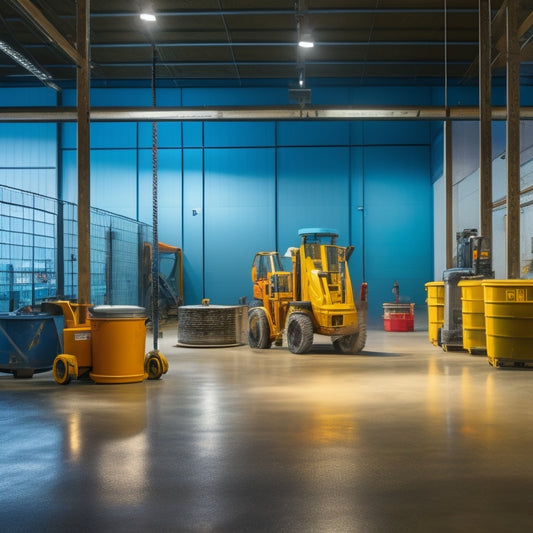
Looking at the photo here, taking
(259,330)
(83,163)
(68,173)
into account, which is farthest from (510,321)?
(68,173)

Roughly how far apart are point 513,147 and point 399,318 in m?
7.89

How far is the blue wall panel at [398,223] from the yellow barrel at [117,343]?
1348 centimetres

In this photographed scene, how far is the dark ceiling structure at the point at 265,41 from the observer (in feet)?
50.5

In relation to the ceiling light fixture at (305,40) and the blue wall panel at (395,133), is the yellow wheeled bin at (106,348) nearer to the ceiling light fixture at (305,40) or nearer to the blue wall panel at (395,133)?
the ceiling light fixture at (305,40)

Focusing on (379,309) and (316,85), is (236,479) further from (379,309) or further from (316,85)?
(316,85)

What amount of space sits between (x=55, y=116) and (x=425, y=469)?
1045 centimetres

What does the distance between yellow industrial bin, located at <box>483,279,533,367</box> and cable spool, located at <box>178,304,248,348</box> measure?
5.87 m

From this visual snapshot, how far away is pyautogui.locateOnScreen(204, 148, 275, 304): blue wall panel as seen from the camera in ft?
68.5

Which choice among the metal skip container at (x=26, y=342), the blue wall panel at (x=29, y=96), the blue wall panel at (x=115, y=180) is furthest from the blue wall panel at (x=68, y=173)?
the metal skip container at (x=26, y=342)

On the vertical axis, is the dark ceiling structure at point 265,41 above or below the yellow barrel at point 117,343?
above

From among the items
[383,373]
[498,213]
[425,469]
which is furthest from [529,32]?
[425,469]

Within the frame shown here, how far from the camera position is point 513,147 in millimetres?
10883

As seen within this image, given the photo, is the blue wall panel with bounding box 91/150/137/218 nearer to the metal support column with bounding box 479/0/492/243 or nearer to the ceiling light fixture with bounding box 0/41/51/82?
the ceiling light fixture with bounding box 0/41/51/82

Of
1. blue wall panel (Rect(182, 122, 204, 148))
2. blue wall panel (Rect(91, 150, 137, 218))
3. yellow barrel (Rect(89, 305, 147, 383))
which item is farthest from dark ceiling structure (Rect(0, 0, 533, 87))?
yellow barrel (Rect(89, 305, 147, 383))
